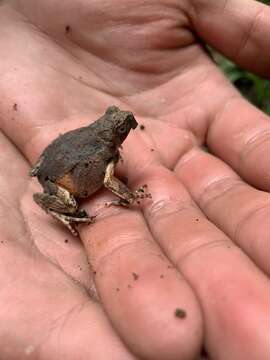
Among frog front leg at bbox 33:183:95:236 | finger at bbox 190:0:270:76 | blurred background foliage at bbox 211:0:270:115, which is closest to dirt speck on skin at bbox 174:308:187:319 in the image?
frog front leg at bbox 33:183:95:236

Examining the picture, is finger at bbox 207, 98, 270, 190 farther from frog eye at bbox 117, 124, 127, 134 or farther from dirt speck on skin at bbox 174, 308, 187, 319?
dirt speck on skin at bbox 174, 308, 187, 319

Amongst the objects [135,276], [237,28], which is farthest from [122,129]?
[237,28]

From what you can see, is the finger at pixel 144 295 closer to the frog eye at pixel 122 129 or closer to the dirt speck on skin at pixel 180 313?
the dirt speck on skin at pixel 180 313

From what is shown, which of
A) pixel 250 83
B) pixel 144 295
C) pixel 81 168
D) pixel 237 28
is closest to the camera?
pixel 144 295

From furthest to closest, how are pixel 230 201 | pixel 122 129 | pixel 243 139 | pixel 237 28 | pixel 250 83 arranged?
pixel 250 83 → pixel 237 28 → pixel 243 139 → pixel 122 129 → pixel 230 201

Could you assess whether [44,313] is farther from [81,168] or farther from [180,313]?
[81,168]

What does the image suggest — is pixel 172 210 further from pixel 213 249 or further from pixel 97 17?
pixel 97 17

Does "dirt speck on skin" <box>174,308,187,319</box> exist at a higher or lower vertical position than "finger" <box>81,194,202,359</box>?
higher
